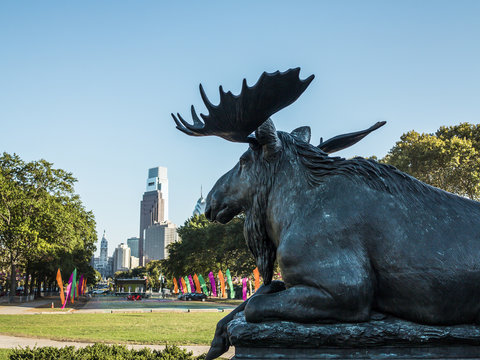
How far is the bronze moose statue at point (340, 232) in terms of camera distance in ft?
7.41

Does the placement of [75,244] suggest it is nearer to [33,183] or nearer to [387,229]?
[33,183]

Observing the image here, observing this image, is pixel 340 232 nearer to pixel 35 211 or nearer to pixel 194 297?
pixel 35 211

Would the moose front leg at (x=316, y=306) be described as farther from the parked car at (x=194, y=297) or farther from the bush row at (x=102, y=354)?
the parked car at (x=194, y=297)

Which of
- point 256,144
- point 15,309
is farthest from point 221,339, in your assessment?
point 15,309

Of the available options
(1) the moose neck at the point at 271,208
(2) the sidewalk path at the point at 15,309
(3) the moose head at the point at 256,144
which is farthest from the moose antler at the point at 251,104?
(2) the sidewalk path at the point at 15,309

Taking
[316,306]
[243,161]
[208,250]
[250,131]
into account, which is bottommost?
[316,306]

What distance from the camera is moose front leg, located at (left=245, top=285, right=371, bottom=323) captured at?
7.41 ft

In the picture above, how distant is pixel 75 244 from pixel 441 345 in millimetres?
40693

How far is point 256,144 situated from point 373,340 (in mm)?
1393

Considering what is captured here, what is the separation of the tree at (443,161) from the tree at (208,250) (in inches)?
620

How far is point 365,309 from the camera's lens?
90.0 inches

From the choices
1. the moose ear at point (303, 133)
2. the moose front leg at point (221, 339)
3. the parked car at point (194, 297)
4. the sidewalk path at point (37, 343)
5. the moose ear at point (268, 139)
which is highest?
the moose ear at point (303, 133)

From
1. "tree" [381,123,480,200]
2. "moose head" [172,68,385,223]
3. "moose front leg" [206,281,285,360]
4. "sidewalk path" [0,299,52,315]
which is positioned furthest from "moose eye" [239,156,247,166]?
"sidewalk path" [0,299,52,315]

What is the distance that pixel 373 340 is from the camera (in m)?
2.23
